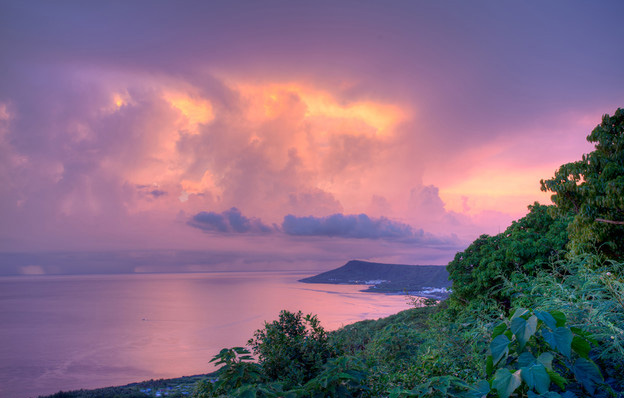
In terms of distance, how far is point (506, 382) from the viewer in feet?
7.19

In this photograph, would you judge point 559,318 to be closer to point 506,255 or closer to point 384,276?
point 506,255

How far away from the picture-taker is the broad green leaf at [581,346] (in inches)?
93.1

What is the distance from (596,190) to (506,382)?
9092 mm

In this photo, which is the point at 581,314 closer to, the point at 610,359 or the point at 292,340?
the point at 610,359

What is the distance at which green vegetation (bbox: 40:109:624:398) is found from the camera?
7.81ft

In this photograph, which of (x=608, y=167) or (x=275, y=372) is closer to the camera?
(x=275, y=372)

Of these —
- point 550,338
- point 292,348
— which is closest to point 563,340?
point 550,338

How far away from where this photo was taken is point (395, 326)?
21.5 feet

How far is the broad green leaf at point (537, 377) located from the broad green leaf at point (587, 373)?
19.2 inches

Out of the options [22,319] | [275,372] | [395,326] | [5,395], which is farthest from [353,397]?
[22,319]

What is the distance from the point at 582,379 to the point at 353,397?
1798mm

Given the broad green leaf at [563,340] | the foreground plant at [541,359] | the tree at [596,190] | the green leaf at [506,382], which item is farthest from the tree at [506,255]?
the green leaf at [506,382]

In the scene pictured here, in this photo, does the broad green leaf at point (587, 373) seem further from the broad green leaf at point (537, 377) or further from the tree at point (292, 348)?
the tree at point (292, 348)

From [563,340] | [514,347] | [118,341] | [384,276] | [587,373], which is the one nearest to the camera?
[563,340]
